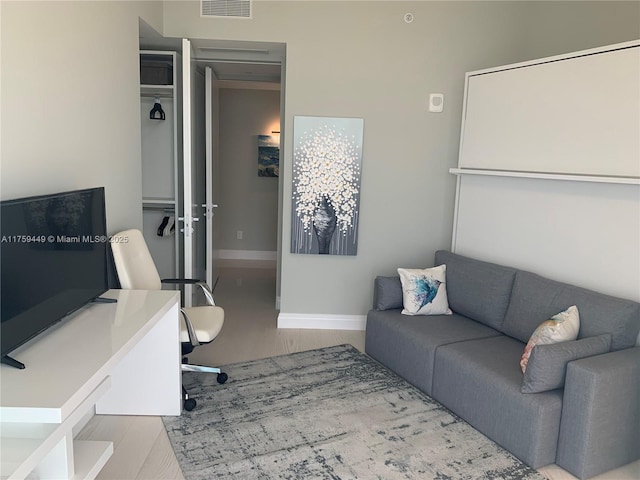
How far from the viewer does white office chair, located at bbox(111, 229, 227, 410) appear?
9.58 ft

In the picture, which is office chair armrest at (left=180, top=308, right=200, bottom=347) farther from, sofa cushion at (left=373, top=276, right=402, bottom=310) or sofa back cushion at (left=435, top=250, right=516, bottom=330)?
sofa back cushion at (left=435, top=250, right=516, bottom=330)

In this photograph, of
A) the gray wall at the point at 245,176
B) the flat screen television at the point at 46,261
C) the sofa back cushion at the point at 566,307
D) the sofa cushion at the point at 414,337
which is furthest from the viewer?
the gray wall at the point at 245,176

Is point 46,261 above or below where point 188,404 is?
above

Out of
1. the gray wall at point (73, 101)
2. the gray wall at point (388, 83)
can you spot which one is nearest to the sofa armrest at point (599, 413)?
the gray wall at point (388, 83)

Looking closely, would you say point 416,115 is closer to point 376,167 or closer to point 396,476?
point 376,167

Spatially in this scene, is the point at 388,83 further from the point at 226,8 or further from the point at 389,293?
the point at 389,293

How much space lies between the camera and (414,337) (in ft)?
10.9

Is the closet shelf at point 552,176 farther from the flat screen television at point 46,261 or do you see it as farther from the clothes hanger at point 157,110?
the flat screen television at point 46,261

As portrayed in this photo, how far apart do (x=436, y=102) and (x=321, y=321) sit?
212cm

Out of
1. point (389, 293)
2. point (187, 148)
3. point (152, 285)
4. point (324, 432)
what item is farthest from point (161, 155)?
point (324, 432)

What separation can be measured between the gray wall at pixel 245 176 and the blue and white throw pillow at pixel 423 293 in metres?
4.11

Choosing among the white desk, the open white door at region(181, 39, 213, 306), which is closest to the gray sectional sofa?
the white desk

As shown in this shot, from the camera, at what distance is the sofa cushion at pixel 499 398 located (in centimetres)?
245

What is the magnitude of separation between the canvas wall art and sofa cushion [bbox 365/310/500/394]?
4109 mm
